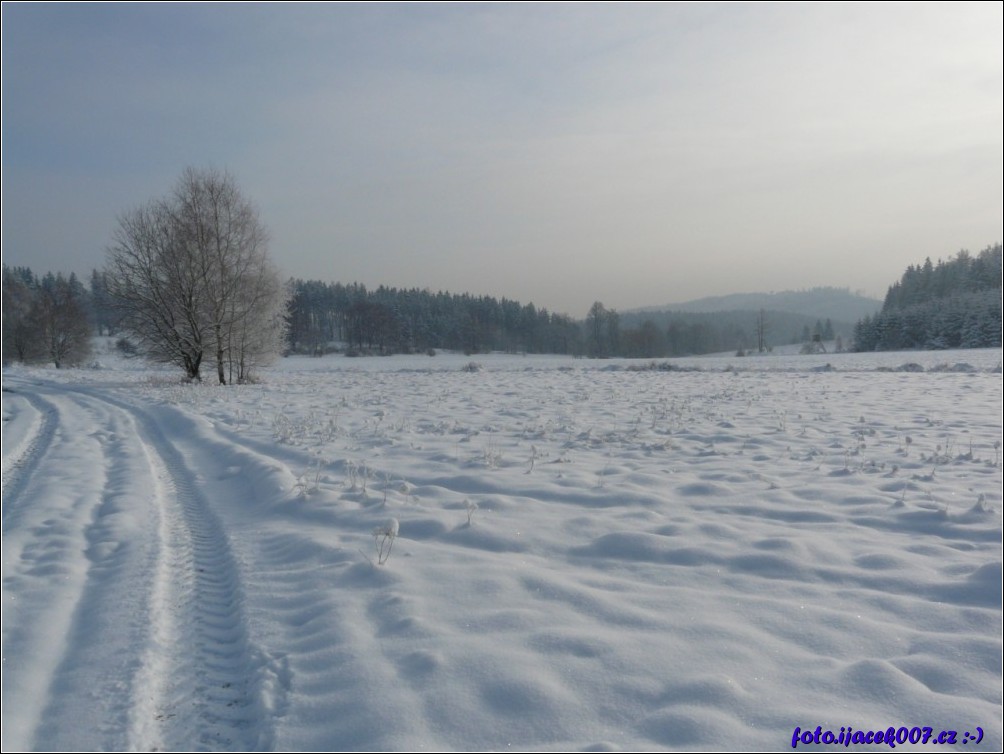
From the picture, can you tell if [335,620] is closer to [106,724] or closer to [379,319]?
[106,724]

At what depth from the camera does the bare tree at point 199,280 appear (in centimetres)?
2522

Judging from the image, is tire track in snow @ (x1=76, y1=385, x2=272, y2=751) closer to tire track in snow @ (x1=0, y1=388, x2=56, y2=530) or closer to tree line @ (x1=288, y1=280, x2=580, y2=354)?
tire track in snow @ (x1=0, y1=388, x2=56, y2=530)

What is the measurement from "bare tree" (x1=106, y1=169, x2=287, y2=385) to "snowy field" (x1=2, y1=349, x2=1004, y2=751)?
61.0 ft

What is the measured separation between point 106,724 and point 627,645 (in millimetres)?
2660

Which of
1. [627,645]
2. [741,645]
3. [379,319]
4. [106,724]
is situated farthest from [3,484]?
[379,319]

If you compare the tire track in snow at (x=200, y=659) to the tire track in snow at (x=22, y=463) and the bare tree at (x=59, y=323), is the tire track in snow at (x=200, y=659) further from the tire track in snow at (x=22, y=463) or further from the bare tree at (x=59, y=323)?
the bare tree at (x=59, y=323)

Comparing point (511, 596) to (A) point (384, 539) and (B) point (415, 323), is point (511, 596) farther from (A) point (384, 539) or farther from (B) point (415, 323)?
(B) point (415, 323)

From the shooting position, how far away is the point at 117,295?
25922 millimetres

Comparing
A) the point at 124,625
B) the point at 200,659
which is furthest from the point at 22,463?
the point at 200,659

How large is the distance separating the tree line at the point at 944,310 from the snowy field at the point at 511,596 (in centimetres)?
6267

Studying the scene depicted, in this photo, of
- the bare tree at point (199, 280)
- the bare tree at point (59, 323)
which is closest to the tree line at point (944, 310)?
the bare tree at point (199, 280)

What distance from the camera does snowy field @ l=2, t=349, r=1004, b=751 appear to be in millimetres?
2711

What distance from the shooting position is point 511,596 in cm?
389

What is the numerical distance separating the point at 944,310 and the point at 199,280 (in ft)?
236
